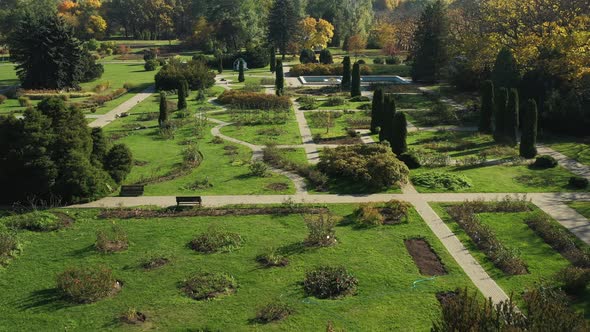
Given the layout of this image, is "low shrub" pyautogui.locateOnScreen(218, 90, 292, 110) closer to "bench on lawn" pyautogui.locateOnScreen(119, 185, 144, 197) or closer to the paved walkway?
the paved walkway

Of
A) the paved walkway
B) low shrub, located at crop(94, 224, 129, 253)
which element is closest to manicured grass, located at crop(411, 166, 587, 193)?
low shrub, located at crop(94, 224, 129, 253)

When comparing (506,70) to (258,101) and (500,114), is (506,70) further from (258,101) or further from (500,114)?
(258,101)

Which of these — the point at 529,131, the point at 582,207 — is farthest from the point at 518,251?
the point at 529,131

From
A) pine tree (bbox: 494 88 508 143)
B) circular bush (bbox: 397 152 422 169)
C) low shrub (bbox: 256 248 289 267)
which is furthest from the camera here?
pine tree (bbox: 494 88 508 143)

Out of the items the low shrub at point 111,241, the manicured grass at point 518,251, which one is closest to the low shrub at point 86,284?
the low shrub at point 111,241

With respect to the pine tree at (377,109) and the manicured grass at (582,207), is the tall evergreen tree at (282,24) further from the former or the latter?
the manicured grass at (582,207)

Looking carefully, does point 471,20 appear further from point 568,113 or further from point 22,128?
point 22,128

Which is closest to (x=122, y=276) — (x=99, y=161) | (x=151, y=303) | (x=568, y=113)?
(x=151, y=303)
